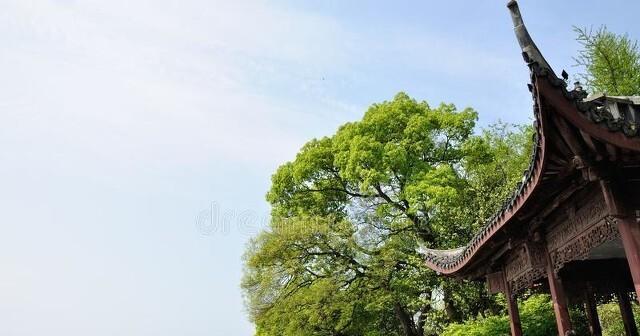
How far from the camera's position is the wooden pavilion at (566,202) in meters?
4.42

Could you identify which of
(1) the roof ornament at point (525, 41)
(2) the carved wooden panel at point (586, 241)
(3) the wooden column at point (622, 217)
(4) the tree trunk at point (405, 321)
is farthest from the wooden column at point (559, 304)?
(4) the tree trunk at point (405, 321)

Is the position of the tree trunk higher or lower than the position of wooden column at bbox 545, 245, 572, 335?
higher

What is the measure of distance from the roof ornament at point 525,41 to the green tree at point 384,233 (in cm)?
1345

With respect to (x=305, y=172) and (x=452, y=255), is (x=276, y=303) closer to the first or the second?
(x=305, y=172)

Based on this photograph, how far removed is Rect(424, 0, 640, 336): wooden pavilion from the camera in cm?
442

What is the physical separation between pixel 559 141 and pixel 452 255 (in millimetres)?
5934

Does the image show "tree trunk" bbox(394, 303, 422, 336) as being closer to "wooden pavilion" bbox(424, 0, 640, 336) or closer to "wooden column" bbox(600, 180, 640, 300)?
"wooden pavilion" bbox(424, 0, 640, 336)

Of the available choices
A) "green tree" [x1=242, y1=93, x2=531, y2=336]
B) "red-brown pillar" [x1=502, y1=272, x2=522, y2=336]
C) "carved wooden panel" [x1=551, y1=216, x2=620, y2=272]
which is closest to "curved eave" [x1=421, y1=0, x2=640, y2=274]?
"carved wooden panel" [x1=551, y1=216, x2=620, y2=272]

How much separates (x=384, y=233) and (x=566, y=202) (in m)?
13.7

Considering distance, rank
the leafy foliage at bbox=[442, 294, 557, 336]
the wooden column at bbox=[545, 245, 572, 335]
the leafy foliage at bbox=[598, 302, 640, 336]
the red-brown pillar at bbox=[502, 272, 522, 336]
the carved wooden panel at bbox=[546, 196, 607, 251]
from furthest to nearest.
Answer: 1. the leafy foliage at bbox=[598, 302, 640, 336]
2. the leafy foliage at bbox=[442, 294, 557, 336]
3. the red-brown pillar at bbox=[502, 272, 522, 336]
4. the wooden column at bbox=[545, 245, 572, 335]
5. the carved wooden panel at bbox=[546, 196, 607, 251]

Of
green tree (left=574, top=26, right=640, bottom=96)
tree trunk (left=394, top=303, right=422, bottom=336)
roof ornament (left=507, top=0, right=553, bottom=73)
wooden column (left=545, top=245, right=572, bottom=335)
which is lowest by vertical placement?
wooden column (left=545, top=245, right=572, bottom=335)

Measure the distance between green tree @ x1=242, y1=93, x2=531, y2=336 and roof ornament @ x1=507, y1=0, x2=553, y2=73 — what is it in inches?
529

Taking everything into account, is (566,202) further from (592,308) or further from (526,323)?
(526,323)

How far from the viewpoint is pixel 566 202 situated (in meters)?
6.55
